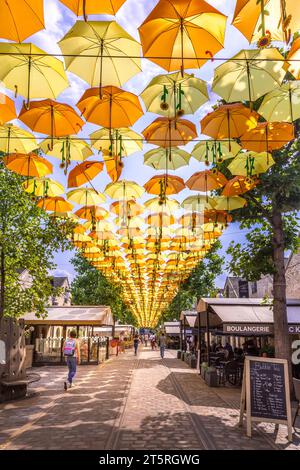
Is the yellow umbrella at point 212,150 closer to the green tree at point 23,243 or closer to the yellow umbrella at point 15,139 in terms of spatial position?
the yellow umbrella at point 15,139

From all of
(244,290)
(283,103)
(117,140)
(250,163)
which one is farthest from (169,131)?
(244,290)

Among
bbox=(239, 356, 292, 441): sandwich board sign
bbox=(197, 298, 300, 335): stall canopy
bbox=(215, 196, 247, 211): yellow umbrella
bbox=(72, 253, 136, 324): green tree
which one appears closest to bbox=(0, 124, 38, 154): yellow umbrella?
bbox=(215, 196, 247, 211): yellow umbrella

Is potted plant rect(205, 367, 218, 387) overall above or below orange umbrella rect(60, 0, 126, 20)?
below

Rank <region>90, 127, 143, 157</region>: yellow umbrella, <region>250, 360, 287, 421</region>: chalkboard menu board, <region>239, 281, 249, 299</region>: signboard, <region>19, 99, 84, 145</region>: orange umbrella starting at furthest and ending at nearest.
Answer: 1. <region>239, 281, 249, 299</region>: signboard
2. <region>90, 127, 143, 157</region>: yellow umbrella
3. <region>250, 360, 287, 421</region>: chalkboard menu board
4. <region>19, 99, 84, 145</region>: orange umbrella

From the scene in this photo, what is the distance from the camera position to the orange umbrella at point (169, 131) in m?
8.23

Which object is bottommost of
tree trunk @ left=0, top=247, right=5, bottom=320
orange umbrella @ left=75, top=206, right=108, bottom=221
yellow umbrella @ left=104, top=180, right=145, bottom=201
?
tree trunk @ left=0, top=247, right=5, bottom=320

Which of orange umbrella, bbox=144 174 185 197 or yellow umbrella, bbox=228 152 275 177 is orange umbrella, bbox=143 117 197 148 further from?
orange umbrella, bbox=144 174 185 197

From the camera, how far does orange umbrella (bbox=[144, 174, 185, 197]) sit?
11173 mm

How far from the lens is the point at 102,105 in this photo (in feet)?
24.3

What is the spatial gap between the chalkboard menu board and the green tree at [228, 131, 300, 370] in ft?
13.3

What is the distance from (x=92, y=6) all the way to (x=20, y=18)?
1.09m
